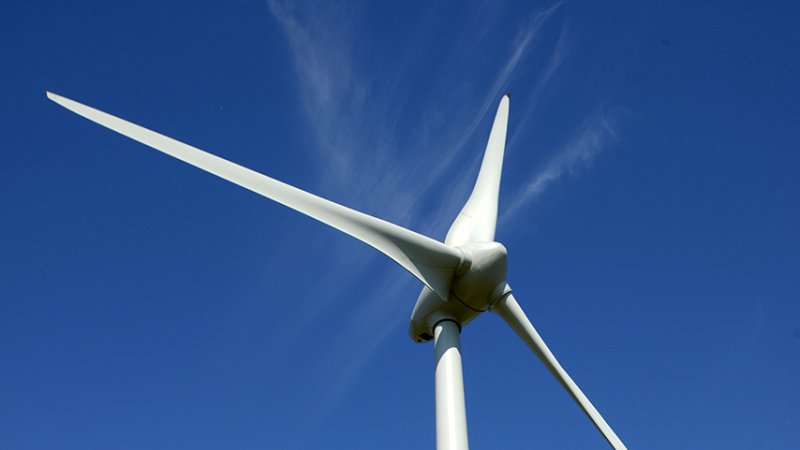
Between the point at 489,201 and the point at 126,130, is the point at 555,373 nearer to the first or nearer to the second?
the point at 489,201

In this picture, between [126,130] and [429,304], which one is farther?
[429,304]

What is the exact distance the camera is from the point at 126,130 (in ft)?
48.0

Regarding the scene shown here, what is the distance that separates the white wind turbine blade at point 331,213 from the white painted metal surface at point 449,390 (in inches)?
38.1

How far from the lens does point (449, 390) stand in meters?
13.5

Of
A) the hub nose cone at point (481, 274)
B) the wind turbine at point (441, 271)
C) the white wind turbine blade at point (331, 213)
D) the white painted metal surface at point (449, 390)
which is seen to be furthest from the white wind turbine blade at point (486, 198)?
the white painted metal surface at point (449, 390)

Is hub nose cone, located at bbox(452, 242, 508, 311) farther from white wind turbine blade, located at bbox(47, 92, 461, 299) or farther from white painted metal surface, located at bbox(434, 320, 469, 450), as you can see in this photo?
white painted metal surface, located at bbox(434, 320, 469, 450)

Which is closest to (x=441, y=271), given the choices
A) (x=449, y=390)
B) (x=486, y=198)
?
(x=449, y=390)

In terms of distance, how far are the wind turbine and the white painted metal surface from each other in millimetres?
17

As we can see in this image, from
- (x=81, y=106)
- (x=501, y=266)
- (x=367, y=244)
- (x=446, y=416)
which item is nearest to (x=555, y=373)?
(x=501, y=266)

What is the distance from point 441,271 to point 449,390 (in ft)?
8.47

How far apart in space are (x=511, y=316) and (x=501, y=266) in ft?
4.19

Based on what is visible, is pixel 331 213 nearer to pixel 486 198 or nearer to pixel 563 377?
pixel 486 198

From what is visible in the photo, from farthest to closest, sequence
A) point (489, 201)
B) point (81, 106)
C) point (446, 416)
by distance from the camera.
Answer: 1. point (489, 201)
2. point (81, 106)
3. point (446, 416)

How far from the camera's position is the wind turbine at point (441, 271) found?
13922mm
